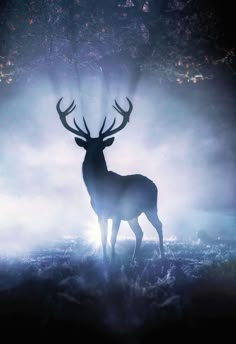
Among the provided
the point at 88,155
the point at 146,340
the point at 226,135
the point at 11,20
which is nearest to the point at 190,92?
the point at 226,135

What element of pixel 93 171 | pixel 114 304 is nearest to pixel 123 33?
pixel 93 171

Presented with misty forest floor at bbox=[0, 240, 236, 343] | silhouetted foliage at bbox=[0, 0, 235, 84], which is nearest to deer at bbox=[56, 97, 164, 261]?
misty forest floor at bbox=[0, 240, 236, 343]

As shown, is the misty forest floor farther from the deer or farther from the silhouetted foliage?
the silhouetted foliage

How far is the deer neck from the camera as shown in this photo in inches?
369

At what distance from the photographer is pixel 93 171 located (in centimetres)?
939

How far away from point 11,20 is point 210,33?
7111 mm

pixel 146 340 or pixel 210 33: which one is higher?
pixel 210 33

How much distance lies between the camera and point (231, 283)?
7676 millimetres

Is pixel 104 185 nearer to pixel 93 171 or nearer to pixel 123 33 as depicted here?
pixel 93 171

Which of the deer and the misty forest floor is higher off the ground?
the deer

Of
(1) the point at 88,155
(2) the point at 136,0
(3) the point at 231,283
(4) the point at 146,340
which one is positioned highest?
(2) the point at 136,0

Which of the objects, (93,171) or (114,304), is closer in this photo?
(114,304)

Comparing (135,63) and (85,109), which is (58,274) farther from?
(85,109)

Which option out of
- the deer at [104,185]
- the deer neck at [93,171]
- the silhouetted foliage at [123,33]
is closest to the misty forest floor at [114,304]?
the deer at [104,185]
